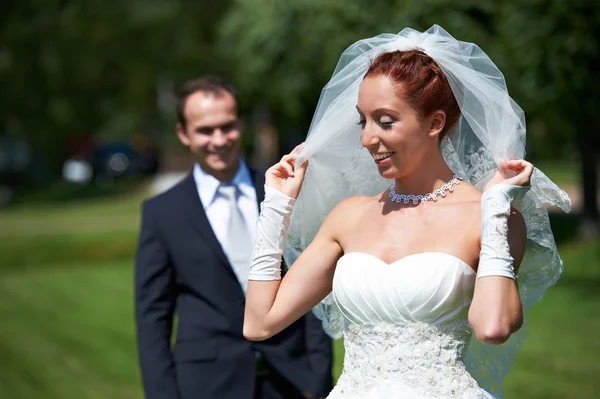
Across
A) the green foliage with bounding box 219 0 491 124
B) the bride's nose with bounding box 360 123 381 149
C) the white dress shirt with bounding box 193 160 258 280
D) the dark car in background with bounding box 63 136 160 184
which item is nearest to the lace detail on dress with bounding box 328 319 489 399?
the bride's nose with bounding box 360 123 381 149

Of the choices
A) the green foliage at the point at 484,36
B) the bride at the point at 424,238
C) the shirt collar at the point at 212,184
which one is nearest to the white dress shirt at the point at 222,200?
the shirt collar at the point at 212,184

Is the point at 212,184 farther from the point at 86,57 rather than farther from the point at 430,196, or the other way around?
the point at 86,57

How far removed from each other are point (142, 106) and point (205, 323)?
4370cm

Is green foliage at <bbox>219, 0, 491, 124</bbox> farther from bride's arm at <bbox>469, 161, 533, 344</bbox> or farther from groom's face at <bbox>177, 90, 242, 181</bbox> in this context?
bride's arm at <bbox>469, 161, 533, 344</bbox>

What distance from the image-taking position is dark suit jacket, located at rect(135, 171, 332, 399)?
15.8ft

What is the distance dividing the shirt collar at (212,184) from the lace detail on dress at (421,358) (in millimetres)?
1830

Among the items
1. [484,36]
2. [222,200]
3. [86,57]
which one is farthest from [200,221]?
[86,57]

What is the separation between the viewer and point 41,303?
16.7m

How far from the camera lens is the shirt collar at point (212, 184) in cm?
519

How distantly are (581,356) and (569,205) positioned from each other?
8.25 m

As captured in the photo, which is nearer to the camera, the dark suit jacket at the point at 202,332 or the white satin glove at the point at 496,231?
the white satin glove at the point at 496,231

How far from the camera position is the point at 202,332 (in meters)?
4.85

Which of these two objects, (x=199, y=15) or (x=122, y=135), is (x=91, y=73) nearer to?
(x=199, y=15)

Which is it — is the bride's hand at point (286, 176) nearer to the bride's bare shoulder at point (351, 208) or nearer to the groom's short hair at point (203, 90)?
the bride's bare shoulder at point (351, 208)
